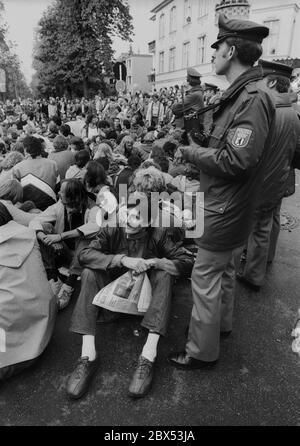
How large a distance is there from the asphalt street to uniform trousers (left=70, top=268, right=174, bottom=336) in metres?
0.35

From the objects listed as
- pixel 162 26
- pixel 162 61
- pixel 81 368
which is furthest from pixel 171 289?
pixel 162 26

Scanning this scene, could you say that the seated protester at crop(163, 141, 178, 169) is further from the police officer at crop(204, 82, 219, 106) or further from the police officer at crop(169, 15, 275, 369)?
the police officer at crop(169, 15, 275, 369)

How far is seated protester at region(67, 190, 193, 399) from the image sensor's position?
91.7 inches

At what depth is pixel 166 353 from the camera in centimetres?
265

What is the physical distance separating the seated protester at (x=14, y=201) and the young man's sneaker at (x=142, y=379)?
1.72 metres

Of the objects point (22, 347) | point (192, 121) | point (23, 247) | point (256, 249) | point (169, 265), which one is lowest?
point (22, 347)

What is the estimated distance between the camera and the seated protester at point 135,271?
2328 millimetres

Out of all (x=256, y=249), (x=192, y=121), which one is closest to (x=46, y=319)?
(x=192, y=121)

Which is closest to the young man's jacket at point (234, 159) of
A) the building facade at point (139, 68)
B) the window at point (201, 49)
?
the window at point (201, 49)

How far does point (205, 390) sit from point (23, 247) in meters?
1.61

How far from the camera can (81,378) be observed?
228cm

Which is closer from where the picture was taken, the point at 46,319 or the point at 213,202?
the point at 213,202

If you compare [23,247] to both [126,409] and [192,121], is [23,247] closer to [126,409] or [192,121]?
[126,409]
